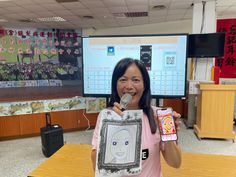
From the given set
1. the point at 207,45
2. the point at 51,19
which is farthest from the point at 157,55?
the point at 51,19

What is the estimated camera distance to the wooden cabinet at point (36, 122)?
408cm

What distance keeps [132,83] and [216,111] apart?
3.23 m

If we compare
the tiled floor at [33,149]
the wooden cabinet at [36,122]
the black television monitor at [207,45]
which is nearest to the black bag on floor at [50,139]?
the tiled floor at [33,149]

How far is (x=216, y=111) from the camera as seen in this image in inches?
151

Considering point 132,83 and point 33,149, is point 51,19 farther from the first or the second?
point 132,83

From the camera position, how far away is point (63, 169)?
1.59 meters

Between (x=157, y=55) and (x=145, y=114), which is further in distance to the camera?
(x=157, y=55)

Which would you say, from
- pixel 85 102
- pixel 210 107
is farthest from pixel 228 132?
pixel 85 102

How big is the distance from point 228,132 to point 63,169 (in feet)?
10.7

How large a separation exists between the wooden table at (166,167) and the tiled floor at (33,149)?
1468mm

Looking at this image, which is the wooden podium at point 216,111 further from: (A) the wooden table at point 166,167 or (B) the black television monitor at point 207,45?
(A) the wooden table at point 166,167

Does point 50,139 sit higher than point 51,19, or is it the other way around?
point 51,19

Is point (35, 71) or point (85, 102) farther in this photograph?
point (35, 71)

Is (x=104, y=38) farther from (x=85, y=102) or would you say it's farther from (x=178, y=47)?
(x=85, y=102)
